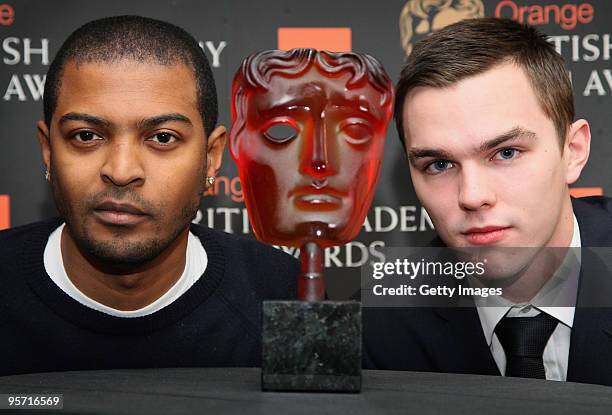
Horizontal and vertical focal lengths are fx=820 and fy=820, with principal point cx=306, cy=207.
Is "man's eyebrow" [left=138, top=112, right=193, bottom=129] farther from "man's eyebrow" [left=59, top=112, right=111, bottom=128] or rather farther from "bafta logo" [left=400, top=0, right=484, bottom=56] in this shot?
"bafta logo" [left=400, top=0, right=484, bottom=56]

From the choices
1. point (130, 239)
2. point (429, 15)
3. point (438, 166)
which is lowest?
point (130, 239)

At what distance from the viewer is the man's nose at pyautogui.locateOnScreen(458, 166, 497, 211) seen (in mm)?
1546

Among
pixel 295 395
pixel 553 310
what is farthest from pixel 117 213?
pixel 553 310

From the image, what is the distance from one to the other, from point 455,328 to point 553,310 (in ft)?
0.69

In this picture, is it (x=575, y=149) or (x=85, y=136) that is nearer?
(x=85, y=136)

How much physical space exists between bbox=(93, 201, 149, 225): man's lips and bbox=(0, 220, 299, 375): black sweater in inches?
10.6

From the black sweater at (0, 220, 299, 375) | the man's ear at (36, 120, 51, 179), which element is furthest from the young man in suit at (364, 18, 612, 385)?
the man's ear at (36, 120, 51, 179)

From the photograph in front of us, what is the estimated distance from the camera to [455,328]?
178 centimetres

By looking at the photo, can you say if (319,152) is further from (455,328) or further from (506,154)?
(455,328)

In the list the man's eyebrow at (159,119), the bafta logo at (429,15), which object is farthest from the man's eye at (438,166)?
the bafta logo at (429,15)

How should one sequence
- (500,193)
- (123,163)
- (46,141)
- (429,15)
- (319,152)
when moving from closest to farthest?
(319,152) → (123,163) → (500,193) → (46,141) → (429,15)

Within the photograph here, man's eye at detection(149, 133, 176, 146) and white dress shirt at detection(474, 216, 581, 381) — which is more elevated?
man's eye at detection(149, 133, 176, 146)

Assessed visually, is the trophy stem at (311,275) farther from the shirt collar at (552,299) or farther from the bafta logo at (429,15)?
the bafta logo at (429,15)

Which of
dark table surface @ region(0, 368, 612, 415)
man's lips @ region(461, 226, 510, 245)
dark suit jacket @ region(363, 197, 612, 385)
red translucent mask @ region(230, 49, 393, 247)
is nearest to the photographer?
dark table surface @ region(0, 368, 612, 415)
